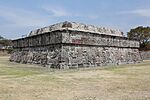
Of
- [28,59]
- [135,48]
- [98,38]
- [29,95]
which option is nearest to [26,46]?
[28,59]

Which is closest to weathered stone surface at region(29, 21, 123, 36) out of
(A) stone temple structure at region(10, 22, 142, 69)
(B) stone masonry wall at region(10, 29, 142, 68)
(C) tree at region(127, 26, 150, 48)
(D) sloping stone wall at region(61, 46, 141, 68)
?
(A) stone temple structure at region(10, 22, 142, 69)

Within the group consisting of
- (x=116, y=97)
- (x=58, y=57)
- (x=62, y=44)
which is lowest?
(x=116, y=97)

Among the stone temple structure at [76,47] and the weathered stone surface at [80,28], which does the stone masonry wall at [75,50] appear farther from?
the weathered stone surface at [80,28]

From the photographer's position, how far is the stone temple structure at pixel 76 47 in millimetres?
16672

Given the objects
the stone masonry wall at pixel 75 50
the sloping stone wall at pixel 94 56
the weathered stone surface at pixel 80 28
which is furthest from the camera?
the weathered stone surface at pixel 80 28

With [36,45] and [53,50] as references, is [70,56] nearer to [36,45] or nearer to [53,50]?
[53,50]

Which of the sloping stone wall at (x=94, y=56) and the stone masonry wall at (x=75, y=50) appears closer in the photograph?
the sloping stone wall at (x=94, y=56)

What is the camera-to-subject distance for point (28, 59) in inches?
861

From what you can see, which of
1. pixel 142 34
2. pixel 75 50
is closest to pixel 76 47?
pixel 75 50

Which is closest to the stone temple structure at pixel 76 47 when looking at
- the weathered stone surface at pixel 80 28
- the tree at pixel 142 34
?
the weathered stone surface at pixel 80 28

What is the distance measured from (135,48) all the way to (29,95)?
21840 mm

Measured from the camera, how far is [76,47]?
57.5 ft

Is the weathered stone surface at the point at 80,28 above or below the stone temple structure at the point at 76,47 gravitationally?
above

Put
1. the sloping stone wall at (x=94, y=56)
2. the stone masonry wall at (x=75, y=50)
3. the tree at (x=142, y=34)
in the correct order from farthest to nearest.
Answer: the tree at (x=142, y=34) → the stone masonry wall at (x=75, y=50) → the sloping stone wall at (x=94, y=56)
